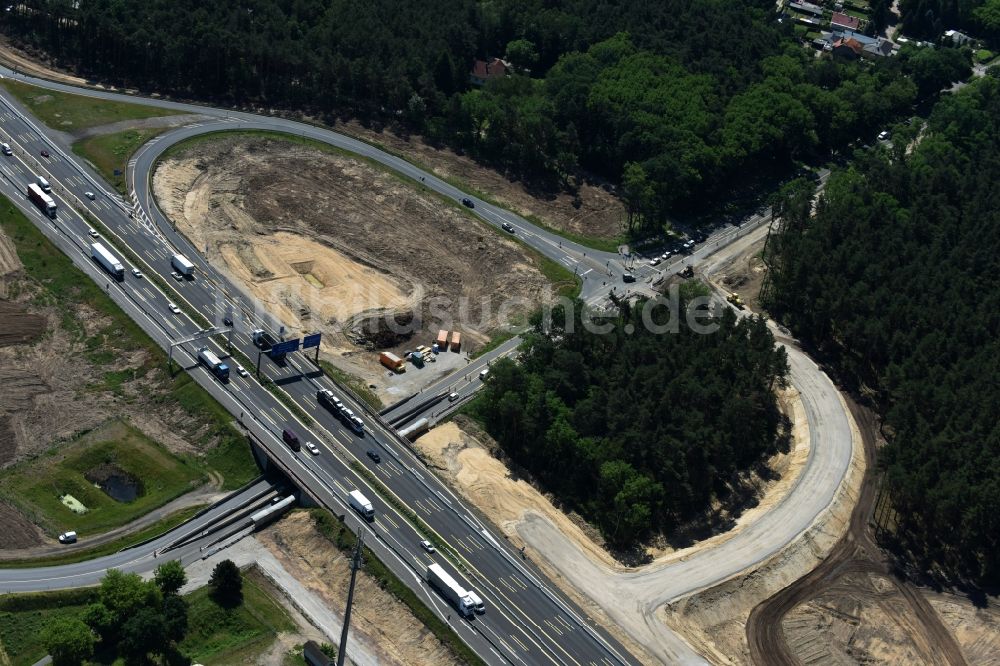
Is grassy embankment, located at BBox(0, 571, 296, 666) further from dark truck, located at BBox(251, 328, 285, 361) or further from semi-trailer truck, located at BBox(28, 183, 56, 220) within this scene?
semi-trailer truck, located at BBox(28, 183, 56, 220)

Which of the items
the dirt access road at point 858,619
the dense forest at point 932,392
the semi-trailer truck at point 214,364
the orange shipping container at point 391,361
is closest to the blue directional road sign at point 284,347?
the semi-trailer truck at point 214,364

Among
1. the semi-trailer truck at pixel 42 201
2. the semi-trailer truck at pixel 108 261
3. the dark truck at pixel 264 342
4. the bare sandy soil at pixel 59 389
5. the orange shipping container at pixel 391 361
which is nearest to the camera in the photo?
the bare sandy soil at pixel 59 389

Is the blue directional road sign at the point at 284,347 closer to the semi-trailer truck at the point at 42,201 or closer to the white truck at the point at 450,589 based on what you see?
the white truck at the point at 450,589

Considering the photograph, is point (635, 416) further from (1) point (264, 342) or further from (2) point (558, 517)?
(1) point (264, 342)

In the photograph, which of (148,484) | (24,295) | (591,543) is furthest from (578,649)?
(24,295)

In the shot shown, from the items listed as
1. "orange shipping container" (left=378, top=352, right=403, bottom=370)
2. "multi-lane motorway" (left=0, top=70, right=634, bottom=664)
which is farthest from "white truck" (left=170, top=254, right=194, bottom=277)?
"orange shipping container" (left=378, top=352, right=403, bottom=370)

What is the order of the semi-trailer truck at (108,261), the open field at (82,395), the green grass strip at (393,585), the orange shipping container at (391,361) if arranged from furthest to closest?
the semi-trailer truck at (108,261)
the orange shipping container at (391,361)
the open field at (82,395)
the green grass strip at (393,585)
